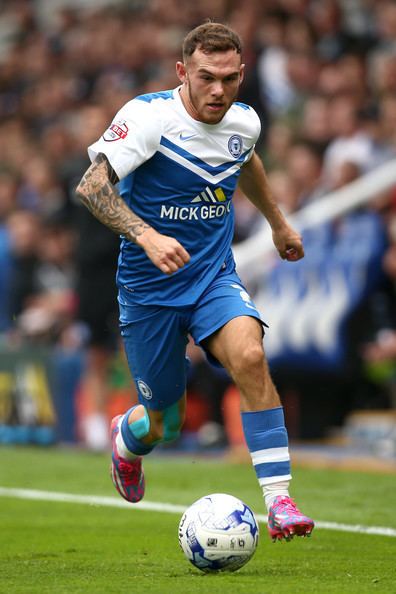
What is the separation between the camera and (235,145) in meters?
6.68

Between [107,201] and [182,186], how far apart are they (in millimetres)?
479

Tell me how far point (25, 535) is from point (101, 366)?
21.3ft

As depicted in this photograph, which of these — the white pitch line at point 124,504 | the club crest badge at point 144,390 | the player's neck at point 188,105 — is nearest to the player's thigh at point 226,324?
the club crest badge at point 144,390

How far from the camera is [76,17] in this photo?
2153 centimetres

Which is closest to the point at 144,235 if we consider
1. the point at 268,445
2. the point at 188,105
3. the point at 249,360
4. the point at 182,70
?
the point at 249,360

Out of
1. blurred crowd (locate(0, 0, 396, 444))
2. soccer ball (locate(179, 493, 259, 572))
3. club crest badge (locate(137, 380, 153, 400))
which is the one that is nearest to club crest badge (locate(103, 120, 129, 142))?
club crest badge (locate(137, 380, 153, 400))

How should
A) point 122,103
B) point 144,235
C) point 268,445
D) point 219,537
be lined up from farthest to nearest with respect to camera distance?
point 122,103, point 268,445, point 144,235, point 219,537

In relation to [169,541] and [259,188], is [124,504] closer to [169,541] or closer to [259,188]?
[169,541]

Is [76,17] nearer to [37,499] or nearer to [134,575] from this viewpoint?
[37,499]

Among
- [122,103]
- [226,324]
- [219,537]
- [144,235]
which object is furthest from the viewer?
[122,103]

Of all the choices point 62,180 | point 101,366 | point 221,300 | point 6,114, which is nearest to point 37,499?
point 221,300

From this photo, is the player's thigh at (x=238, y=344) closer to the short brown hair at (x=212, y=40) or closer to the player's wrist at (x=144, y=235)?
the player's wrist at (x=144, y=235)

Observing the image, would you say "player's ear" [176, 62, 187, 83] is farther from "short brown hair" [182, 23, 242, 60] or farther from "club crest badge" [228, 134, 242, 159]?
"club crest badge" [228, 134, 242, 159]

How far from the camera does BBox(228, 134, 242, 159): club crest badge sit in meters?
6.66
